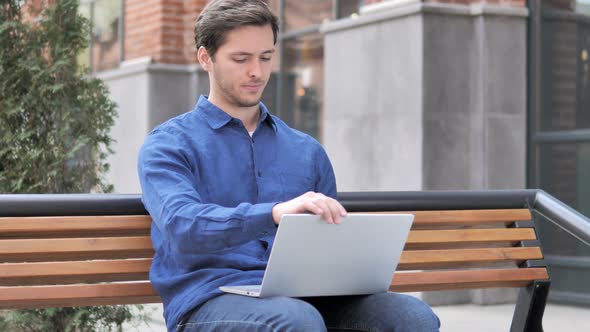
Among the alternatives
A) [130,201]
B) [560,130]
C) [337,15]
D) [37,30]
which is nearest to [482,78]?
[560,130]

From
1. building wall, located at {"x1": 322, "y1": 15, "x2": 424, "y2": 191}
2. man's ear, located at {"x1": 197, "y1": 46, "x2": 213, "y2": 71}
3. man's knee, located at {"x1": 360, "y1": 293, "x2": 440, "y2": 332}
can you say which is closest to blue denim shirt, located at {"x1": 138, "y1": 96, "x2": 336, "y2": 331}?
man's ear, located at {"x1": 197, "y1": 46, "x2": 213, "y2": 71}

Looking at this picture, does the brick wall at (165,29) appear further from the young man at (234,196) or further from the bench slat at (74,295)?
the young man at (234,196)

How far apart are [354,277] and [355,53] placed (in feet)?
19.5

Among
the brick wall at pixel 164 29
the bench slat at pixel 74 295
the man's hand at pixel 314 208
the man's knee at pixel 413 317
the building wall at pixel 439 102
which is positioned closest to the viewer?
the man's hand at pixel 314 208

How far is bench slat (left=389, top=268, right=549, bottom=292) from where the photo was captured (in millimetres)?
4207

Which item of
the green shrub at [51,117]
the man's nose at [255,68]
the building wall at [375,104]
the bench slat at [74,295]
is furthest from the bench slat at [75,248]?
the building wall at [375,104]

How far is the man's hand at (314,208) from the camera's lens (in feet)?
9.68

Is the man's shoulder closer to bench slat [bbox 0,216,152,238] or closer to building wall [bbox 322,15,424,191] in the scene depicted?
bench slat [bbox 0,216,152,238]

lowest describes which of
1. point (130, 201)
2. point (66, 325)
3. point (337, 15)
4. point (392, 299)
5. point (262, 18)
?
point (66, 325)

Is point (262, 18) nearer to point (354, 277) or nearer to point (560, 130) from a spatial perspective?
point (354, 277)

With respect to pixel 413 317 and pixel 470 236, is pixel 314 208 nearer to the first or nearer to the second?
pixel 413 317

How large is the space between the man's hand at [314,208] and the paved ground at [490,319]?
4.04 meters

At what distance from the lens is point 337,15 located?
10.0 m

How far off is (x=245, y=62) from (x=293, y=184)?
1.44 feet
